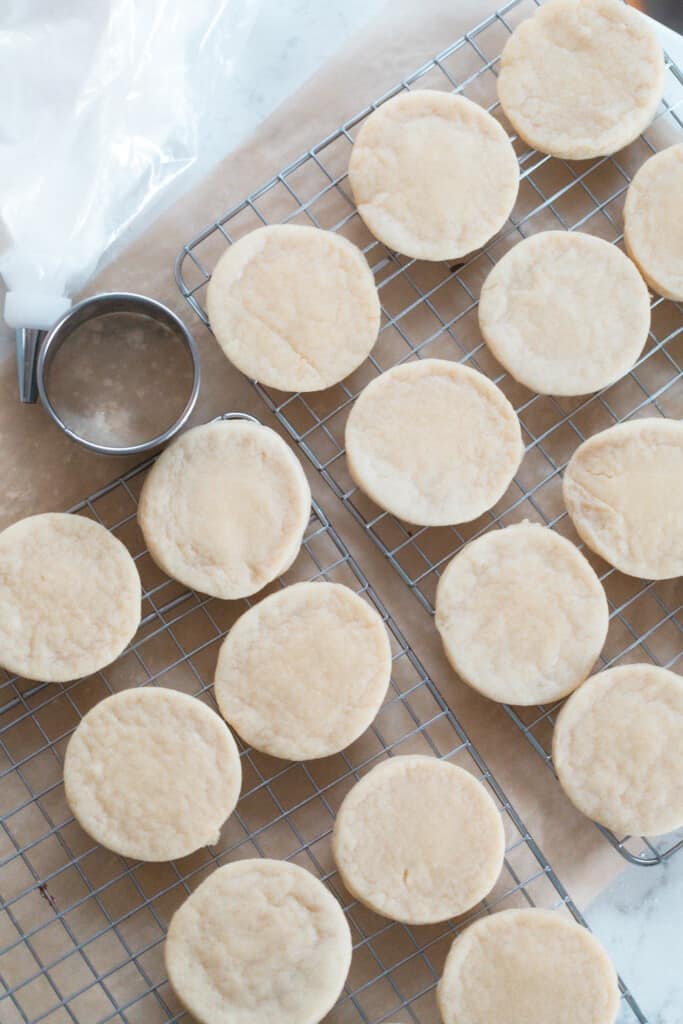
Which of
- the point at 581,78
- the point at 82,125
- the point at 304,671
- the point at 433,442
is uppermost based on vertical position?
the point at 82,125

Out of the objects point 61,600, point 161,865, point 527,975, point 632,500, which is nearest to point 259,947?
point 161,865

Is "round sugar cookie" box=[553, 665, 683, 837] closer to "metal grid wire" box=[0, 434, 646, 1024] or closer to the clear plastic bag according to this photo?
"metal grid wire" box=[0, 434, 646, 1024]

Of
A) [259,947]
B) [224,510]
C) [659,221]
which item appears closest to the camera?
[259,947]

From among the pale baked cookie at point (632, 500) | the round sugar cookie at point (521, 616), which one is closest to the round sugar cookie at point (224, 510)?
the round sugar cookie at point (521, 616)

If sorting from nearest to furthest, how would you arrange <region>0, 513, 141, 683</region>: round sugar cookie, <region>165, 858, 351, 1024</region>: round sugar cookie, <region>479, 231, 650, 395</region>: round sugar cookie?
<region>165, 858, 351, 1024</region>: round sugar cookie, <region>0, 513, 141, 683</region>: round sugar cookie, <region>479, 231, 650, 395</region>: round sugar cookie

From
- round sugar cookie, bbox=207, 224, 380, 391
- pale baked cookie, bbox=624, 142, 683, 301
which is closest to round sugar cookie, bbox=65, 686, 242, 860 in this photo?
round sugar cookie, bbox=207, 224, 380, 391

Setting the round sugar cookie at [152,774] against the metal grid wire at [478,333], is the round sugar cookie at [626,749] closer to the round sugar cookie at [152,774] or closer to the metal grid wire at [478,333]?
the metal grid wire at [478,333]

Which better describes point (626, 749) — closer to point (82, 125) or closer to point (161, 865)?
point (161, 865)
